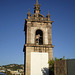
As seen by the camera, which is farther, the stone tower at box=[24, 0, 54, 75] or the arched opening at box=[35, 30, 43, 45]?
the arched opening at box=[35, 30, 43, 45]

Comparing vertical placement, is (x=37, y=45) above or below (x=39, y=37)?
below

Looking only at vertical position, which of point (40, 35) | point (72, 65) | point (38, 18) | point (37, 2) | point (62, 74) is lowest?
point (62, 74)

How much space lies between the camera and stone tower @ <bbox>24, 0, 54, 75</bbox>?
2280 centimetres

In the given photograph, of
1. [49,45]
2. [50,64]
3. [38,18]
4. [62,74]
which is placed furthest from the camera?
[38,18]

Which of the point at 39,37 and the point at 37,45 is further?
the point at 39,37

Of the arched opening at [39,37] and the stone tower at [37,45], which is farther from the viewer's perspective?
the arched opening at [39,37]

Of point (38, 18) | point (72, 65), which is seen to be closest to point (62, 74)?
point (72, 65)

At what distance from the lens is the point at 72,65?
638 inches

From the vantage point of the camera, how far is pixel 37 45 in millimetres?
23891

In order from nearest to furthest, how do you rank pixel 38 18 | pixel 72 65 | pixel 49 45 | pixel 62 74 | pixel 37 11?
1. pixel 72 65
2. pixel 62 74
3. pixel 49 45
4. pixel 38 18
5. pixel 37 11

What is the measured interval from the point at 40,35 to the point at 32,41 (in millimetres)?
3063

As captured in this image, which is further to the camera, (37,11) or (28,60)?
(37,11)

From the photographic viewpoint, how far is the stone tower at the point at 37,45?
898 inches

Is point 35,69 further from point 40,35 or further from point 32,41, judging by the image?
point 40,35
